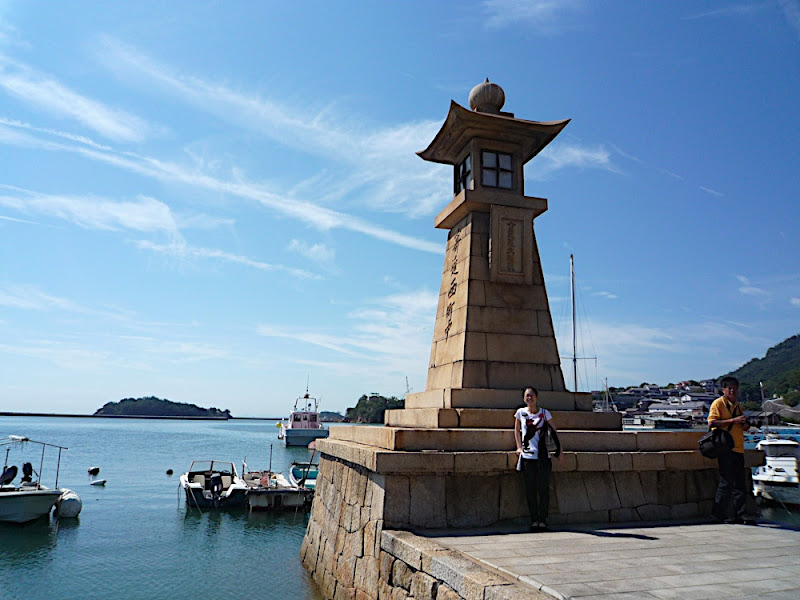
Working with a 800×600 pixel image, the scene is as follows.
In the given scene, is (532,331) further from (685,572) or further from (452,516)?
(685,572)

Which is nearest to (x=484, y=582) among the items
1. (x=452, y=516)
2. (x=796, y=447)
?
(x=452, y=516)

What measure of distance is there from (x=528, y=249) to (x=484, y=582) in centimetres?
618

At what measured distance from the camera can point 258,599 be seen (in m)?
9.70

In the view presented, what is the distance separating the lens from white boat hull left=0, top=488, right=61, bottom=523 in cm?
1714

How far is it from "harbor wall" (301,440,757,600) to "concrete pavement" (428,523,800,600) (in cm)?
34

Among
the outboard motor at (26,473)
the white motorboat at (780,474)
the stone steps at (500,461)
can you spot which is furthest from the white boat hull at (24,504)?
the white motorboat at (780,474)

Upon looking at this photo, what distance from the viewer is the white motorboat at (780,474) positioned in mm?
23062

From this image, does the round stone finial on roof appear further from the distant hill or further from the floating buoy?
the distant hill

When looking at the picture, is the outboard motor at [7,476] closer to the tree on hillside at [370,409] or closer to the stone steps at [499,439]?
the stone steps at [499,439]

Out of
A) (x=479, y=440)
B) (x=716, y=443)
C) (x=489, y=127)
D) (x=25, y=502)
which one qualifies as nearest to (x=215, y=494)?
(x=25, y=502)

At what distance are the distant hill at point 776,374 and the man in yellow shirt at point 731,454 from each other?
92135mm

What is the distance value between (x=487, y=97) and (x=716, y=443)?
21.6 feet

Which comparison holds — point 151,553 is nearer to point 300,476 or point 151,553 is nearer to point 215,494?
point 215,494

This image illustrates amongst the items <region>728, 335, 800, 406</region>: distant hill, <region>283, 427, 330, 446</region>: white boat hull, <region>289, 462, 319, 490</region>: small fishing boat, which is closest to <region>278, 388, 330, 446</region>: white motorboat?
<region>283, 427, 330, 446</region>: white boat hull
